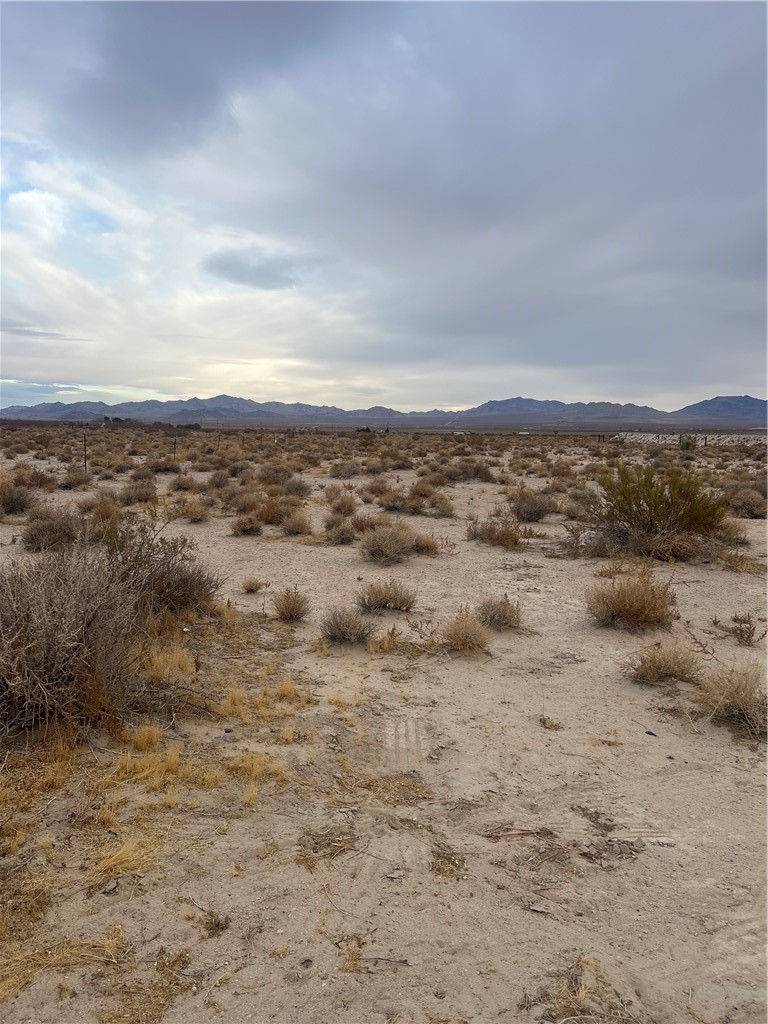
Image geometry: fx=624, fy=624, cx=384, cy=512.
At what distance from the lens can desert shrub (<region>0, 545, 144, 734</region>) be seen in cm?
423

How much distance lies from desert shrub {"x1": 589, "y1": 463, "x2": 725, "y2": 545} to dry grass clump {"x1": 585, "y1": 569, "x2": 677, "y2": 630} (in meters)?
3.90

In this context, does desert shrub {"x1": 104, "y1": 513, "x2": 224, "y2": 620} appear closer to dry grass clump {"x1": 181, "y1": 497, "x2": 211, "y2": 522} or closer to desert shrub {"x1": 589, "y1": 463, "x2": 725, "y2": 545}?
dry grass clump {"x1": 181, "y1": 497, "x2": 211, "y2": 522}

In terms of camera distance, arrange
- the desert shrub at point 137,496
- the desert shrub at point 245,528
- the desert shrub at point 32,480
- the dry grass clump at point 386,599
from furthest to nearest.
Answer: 1. the desert shrub at point 32,480
2. the desert shrub at point 137,496
3. the desert shrub at point 245,528
4. the dry grass clump at point 386,599

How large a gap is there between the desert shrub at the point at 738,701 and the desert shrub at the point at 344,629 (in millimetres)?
3352

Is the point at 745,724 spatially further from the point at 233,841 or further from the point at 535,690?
the point at 233,841

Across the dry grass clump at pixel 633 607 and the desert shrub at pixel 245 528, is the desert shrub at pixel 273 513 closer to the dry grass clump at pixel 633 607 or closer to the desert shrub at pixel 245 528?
the desert shrub at pixel 245 528

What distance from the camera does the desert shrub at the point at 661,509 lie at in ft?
37.7

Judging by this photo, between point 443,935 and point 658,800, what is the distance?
6.67 feet

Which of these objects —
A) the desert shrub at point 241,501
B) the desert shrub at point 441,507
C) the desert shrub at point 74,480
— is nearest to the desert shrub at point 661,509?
the desert shrub at point 441,507

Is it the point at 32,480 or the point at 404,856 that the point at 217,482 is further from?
the point at 404,856

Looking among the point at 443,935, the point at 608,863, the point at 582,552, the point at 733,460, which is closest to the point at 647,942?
the point at 608,863

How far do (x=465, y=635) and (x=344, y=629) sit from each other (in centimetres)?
133

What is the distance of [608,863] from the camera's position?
3.63m

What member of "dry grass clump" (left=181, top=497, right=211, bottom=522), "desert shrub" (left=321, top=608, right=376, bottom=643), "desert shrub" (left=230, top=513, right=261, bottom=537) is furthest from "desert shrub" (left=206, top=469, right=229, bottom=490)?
"desert shrub" (left=321, top=608, right=376, bottom=643)
